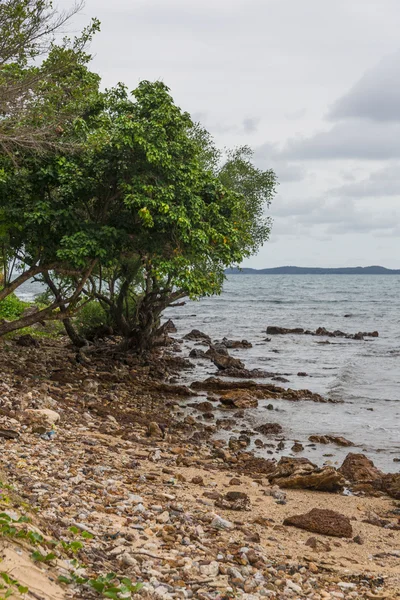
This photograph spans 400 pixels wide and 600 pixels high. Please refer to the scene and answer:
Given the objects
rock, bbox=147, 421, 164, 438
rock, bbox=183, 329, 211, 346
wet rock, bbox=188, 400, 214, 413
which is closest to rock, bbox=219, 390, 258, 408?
wet rock, bbox=188, 400, 214, 413

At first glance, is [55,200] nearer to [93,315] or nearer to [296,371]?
[93,315]

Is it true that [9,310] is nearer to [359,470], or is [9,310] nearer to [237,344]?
[237,344]

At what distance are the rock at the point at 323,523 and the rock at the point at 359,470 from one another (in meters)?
3.29

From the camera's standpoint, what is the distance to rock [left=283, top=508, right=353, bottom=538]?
1030 cm

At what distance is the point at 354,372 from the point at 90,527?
80.7 ft

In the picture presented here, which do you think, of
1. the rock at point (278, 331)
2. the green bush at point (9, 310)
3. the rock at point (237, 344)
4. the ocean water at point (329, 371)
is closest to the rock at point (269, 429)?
the ocean water at point (329, 371)

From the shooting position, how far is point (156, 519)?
9.20 meters

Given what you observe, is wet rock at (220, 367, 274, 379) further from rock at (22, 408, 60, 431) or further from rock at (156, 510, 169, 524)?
rock at (156, 510, 169, 524)

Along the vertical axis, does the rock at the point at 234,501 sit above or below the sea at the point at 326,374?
above

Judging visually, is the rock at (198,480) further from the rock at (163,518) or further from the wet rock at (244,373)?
the wet rock at (244,373)

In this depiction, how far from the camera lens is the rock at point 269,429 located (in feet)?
59.4

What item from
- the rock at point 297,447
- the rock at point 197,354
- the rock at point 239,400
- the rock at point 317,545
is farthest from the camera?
the rock at point 197,354

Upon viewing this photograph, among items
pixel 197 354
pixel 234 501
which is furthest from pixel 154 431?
pixel 197 354

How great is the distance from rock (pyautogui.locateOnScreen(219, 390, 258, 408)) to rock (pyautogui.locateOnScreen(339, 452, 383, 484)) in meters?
6.59
